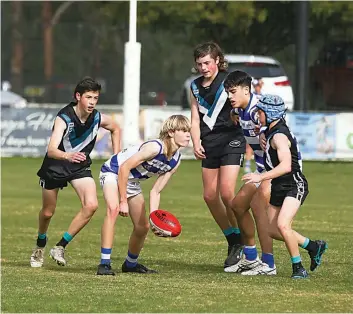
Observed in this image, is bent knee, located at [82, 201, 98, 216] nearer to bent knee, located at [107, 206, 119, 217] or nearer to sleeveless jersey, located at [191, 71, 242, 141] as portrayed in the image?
bent knee, located at [107, 206, 119, 217]

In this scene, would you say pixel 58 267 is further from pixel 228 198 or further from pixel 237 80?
pixel 237 80

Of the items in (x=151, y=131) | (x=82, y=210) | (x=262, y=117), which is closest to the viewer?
(x=262, y=117)

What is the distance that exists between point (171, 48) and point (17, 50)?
22.2 feet

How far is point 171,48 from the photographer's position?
42.2 m

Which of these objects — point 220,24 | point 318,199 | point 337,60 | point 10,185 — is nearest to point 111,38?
point 220,24

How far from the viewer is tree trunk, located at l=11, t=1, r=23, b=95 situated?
45094 mm

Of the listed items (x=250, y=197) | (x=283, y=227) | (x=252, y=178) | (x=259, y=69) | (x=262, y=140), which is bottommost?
(x=283, y=227)

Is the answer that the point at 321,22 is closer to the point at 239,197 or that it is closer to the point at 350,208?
the point at 350,208

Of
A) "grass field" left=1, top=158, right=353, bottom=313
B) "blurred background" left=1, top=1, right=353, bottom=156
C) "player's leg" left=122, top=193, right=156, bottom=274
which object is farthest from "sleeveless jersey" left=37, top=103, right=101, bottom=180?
"blurred background" left=1, top=1, right=353, bottom=156

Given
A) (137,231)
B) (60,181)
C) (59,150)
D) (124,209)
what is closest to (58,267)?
(60,181)

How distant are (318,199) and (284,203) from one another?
9.73 m

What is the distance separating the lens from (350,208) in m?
18.2

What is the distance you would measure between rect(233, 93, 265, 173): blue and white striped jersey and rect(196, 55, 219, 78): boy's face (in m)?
0.47

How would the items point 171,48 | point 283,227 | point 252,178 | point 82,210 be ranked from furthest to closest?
point 171,48
point 82,210
point 283,227
point 252,178
